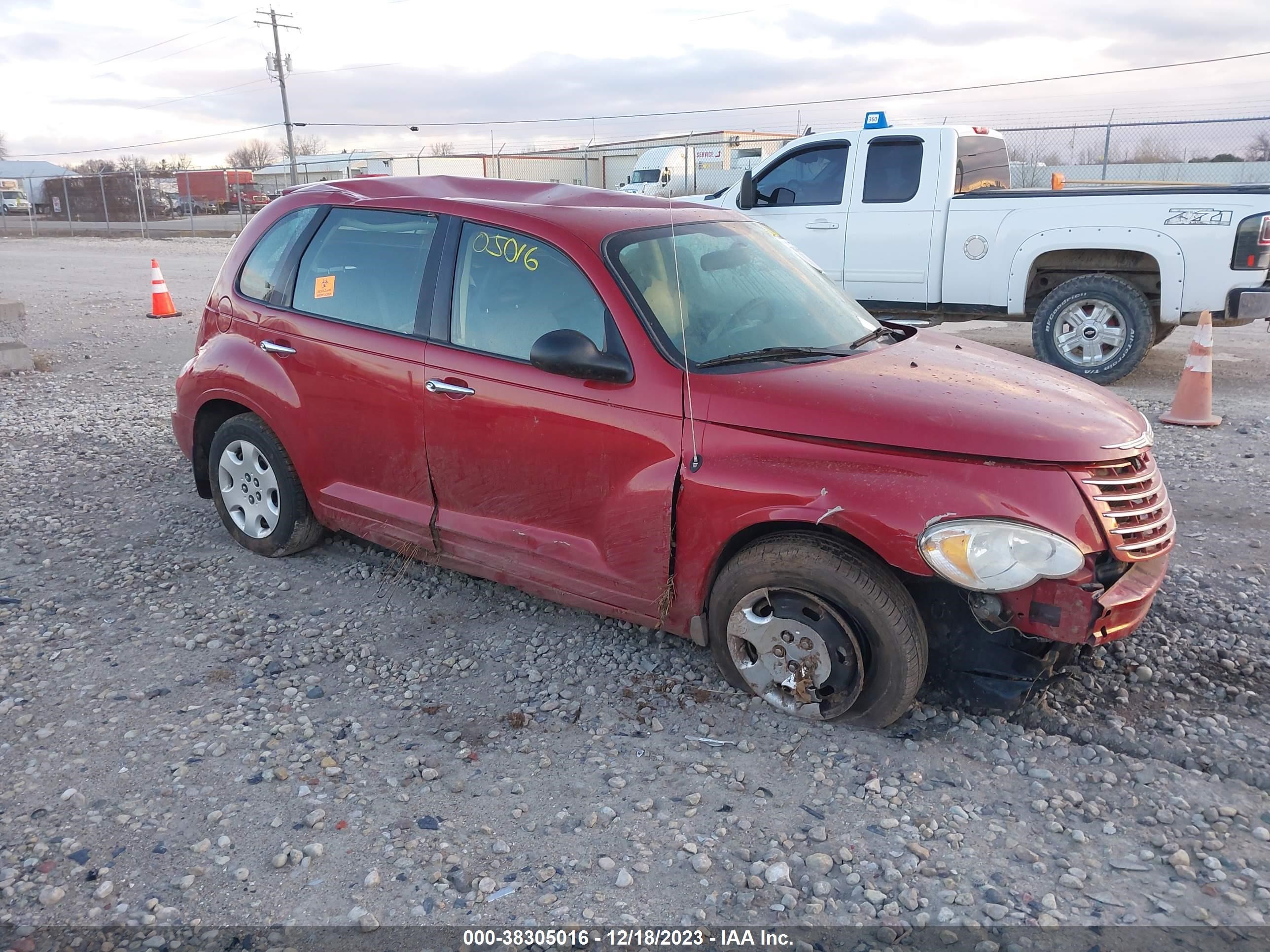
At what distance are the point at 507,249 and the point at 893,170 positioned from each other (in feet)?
20.7

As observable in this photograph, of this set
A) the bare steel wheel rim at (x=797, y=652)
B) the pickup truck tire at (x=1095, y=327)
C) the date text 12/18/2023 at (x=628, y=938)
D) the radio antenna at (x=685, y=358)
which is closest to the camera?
the date text 12/18/2023 at (x=628, y=938)

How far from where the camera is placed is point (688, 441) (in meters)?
3.36

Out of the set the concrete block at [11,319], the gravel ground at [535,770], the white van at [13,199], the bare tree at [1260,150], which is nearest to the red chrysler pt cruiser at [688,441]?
the gravel ground at [535,770]

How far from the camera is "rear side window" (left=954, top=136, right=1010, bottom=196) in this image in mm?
9203

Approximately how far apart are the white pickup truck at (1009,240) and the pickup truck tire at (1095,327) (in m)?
0.01

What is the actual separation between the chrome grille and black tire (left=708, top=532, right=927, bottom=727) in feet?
2.17

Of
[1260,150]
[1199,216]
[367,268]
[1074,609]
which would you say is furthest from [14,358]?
[1260,150]

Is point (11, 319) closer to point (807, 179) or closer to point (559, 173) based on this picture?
point (807, 179)

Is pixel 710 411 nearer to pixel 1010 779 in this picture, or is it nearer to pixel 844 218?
pixel 1010 779

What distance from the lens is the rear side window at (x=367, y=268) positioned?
4.09 meters

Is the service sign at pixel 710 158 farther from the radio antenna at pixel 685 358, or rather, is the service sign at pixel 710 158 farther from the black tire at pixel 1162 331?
the radio antenna at pixel 685 358

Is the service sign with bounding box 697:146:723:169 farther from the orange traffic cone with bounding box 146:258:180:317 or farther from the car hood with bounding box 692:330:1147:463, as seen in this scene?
the car hood with bounding box 692:330:1147:463

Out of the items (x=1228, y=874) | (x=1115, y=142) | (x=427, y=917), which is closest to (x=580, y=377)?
(x=427, y=917)

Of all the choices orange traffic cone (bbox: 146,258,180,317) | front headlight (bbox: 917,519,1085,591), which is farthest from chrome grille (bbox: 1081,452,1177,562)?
orange traffic cone (bbox: 146,258,180,317)
